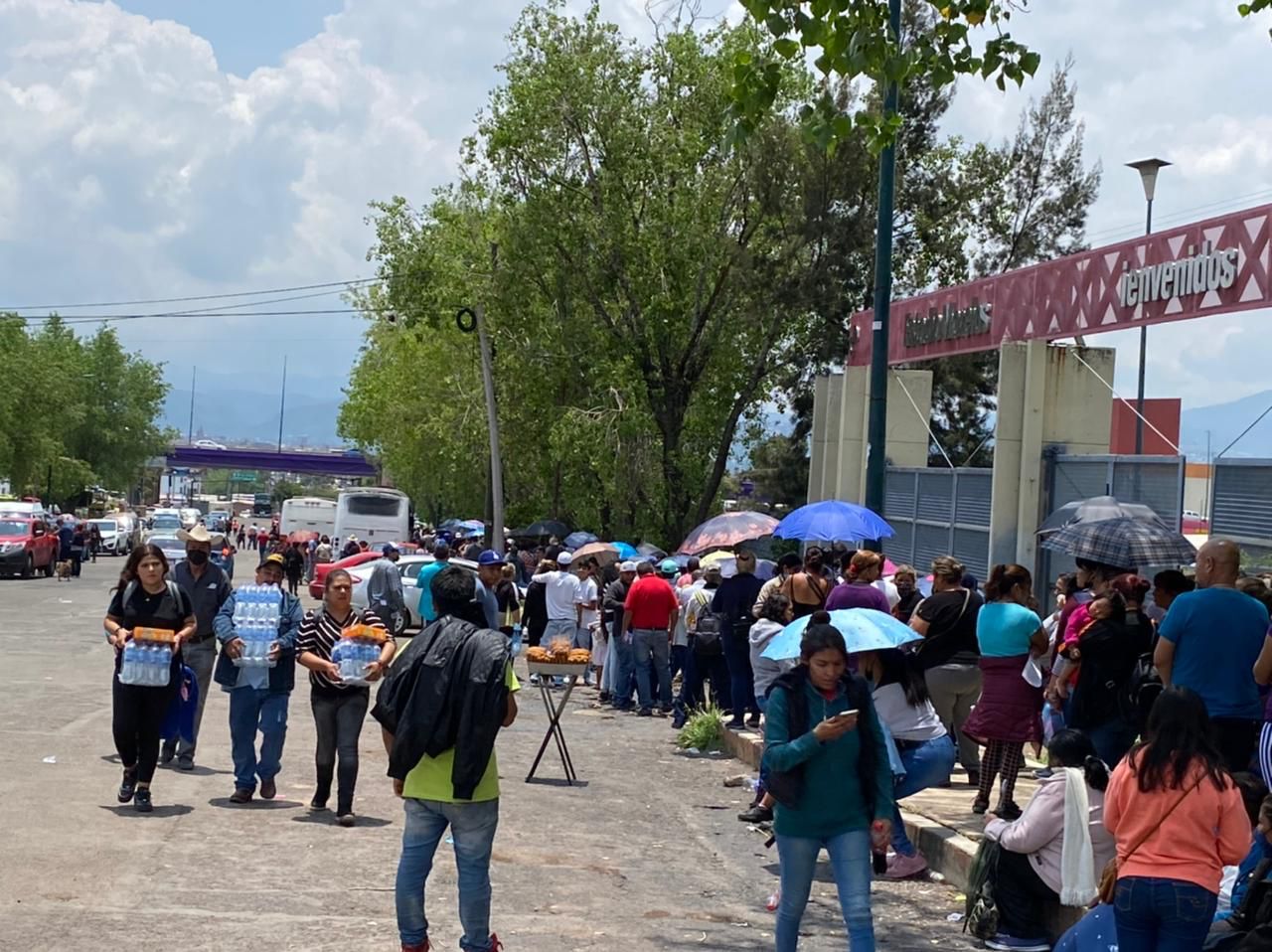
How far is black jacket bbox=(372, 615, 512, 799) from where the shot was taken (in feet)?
22.5

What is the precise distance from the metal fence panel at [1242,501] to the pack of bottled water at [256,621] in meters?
7.76

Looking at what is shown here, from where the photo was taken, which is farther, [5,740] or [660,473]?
[660,473]

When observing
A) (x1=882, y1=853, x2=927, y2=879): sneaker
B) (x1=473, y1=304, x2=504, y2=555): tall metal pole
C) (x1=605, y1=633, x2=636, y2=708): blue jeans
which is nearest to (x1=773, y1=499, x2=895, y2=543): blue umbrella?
(x1=605, y1=633, x2=636, y2=708): blue jeans

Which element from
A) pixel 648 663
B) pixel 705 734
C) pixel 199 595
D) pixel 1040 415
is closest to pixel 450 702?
pixel 199 595

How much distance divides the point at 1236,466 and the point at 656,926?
7.75 meters

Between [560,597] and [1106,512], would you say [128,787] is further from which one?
[560,597]

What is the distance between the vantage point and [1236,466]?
556 inches

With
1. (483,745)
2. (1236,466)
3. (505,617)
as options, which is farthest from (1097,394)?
(483,745)

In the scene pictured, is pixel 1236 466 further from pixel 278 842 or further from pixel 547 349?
pixel 547 349

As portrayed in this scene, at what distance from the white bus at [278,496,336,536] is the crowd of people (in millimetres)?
43358

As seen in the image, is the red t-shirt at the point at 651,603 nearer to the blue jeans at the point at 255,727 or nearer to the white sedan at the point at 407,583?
the blue jeans at the point at 255,727

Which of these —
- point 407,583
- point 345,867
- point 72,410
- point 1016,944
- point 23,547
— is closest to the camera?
point 1016,944

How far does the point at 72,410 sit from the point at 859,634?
3061 inches

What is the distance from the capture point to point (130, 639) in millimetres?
11016
